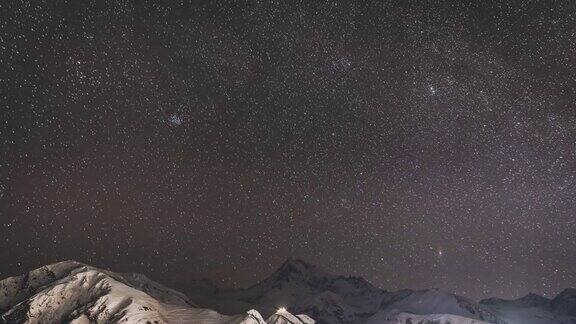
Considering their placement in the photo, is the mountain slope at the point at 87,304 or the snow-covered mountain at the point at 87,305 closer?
the snow-covered mountain at the point at 87,305

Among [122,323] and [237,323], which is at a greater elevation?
[237,323]

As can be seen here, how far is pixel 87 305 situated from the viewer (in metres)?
74.6

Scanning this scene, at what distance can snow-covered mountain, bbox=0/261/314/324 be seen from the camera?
68.4 m

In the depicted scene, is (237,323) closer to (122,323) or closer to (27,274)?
(122,323)

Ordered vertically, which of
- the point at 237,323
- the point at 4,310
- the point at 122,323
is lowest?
the point at 4,310

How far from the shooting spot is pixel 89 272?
280 feet

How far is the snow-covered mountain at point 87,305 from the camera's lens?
224ft

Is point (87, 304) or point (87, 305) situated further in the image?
point (87, 304)

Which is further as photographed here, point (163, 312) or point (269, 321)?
point (163, 312)

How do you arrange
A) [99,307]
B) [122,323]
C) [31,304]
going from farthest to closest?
[31,304] < [99,307] < [122,323]

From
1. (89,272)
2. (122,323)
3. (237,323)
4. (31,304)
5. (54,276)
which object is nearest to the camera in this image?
(237,323)

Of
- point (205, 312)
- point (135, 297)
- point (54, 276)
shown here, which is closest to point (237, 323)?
point (205, 312)

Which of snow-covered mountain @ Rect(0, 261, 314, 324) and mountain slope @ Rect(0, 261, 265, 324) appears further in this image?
mountain slope @ Rect(0, 261, 265, 324)

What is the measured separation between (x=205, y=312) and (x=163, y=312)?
7.39 metres
